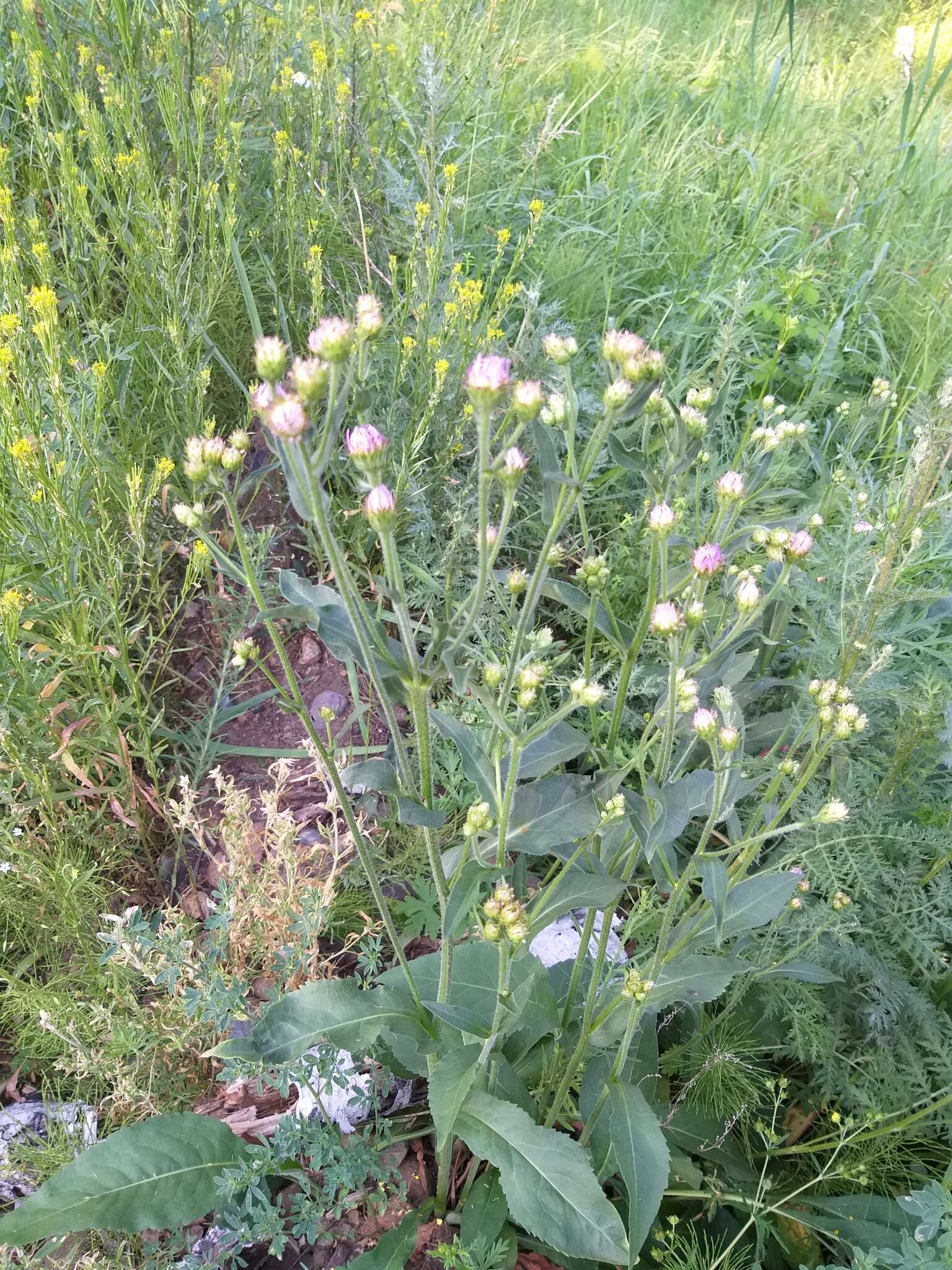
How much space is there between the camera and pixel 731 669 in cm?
159

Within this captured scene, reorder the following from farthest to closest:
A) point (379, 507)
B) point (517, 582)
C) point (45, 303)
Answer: point (45, 303), point (517, 582), point (379, 507)

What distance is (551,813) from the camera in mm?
1285

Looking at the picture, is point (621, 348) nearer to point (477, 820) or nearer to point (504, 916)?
point (477, 820)

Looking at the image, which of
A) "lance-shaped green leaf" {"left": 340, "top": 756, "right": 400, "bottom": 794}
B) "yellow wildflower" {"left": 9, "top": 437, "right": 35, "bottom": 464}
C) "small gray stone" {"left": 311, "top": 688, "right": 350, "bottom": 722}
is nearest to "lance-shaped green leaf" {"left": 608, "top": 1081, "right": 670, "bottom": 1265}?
"lance-shaped green leaf" {"left": 340, "top": 756, "right": 400, "bottom": 794}

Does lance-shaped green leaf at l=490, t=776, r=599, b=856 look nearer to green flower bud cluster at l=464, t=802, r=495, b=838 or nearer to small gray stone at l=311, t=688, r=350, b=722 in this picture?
green flower bud cluster at l=464, t=802, r=495, b=838

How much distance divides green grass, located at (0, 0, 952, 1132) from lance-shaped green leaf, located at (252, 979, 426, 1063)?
68cm

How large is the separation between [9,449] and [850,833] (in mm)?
2015

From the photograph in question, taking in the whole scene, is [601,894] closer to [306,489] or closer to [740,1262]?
[306,489]

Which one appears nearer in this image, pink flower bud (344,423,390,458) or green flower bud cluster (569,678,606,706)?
pink flower bud (344,423,390,458)

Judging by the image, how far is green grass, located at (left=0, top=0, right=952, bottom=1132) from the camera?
1983 mm

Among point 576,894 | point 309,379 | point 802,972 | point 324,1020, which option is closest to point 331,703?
point 324,1020

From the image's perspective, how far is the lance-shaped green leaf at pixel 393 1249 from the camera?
4.68 ft

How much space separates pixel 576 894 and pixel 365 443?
0.74 metres

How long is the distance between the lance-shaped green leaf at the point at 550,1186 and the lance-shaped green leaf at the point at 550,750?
1.72 feet
